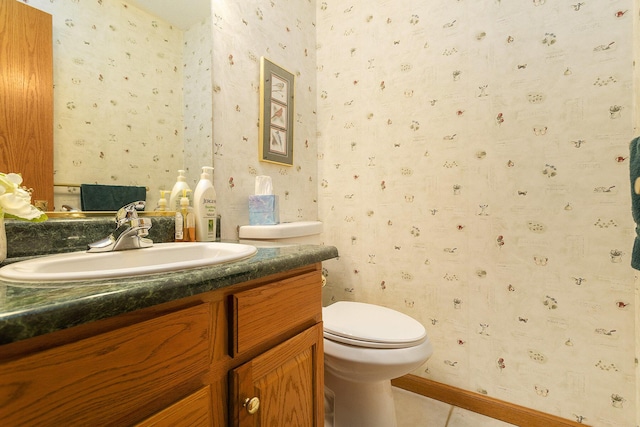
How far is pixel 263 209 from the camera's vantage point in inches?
49.3

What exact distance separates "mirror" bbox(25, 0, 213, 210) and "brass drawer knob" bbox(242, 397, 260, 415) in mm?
695

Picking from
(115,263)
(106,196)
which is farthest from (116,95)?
(115,263)

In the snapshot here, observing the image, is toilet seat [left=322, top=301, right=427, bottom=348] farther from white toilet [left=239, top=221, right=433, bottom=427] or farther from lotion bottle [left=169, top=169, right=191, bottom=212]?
lotion bottle [left=169, top=169, right=191, bottom=212]

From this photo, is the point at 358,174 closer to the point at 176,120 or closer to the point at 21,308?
the point at 176,120

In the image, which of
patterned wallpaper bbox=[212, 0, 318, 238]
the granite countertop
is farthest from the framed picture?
the granite countertop

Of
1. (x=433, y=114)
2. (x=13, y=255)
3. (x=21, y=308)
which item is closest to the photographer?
(x=21, y=308)

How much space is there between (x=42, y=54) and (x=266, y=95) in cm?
81

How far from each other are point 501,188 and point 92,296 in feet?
4.58

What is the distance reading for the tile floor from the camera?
49.1 inches

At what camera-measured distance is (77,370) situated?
36 centimetres

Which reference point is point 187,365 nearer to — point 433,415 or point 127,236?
point 127,236

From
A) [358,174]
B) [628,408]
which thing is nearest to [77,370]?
[358,174]

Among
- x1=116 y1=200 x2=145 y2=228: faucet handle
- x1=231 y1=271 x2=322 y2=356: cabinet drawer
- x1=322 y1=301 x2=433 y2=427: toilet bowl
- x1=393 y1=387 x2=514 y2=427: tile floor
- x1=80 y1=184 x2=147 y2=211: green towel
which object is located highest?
x1=80 y1=184 x2=147 y2=211: green towel

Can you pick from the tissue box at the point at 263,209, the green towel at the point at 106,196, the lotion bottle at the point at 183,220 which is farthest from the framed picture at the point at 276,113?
the green towel at the point at 106,196
